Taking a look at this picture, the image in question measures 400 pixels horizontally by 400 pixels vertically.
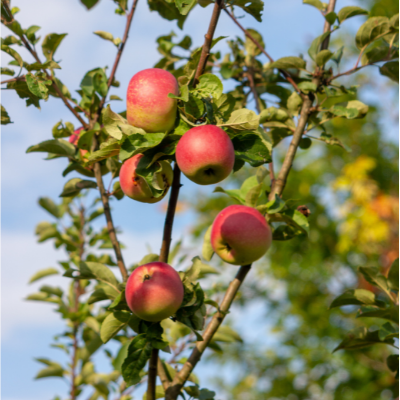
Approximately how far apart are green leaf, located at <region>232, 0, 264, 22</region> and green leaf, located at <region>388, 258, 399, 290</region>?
2.91ft

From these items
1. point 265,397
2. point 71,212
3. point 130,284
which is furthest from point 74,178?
point 265,397

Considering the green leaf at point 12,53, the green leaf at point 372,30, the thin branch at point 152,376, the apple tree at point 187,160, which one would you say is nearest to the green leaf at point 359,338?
the apple tree at point 187,160

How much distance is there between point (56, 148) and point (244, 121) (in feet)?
2.30

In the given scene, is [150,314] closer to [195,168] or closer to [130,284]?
[130,284]

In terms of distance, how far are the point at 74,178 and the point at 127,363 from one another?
689 millimetres

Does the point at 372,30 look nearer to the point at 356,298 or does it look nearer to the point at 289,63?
the point at 289,63

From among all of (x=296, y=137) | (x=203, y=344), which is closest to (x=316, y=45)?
(x=296, y=137)

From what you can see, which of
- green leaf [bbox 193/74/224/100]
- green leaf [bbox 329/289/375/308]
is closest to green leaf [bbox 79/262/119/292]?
green leaf [bbox 193/74/224/100]

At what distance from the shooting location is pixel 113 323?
46.1 inches

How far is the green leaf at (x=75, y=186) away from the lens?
144cm

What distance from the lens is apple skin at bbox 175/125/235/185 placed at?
887 millimetres

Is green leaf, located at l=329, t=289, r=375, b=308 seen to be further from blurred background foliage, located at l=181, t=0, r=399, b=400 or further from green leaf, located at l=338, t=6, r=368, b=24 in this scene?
blurred background foliage, located at l=181, t=0, r=399, b=400

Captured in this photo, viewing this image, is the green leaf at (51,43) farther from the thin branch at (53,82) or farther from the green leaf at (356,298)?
the green leaf at (356,298)

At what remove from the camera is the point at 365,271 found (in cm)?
148
